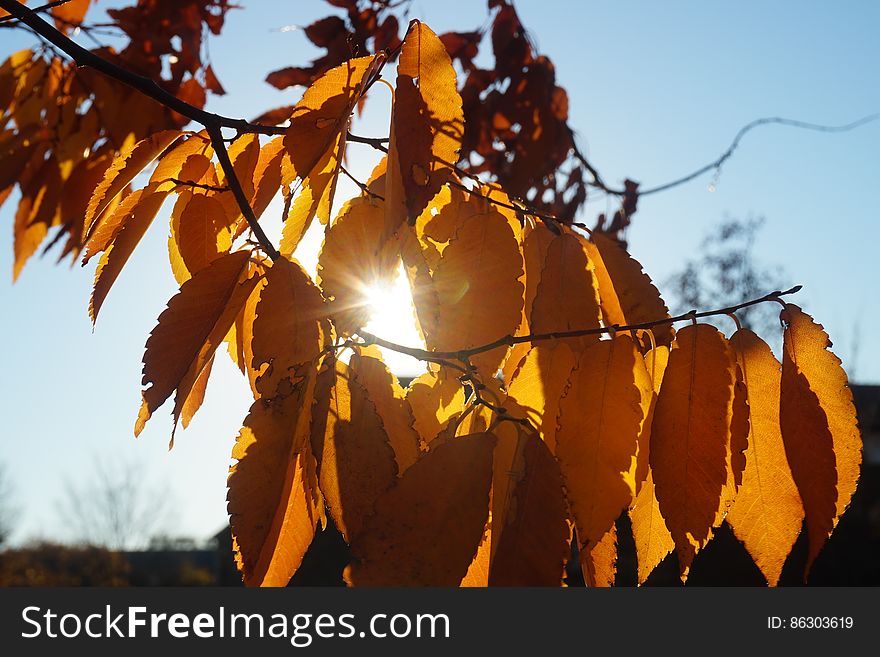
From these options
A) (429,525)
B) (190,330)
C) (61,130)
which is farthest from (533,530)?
(61,130)

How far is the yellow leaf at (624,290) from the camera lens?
64cm

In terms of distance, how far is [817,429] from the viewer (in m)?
0.53

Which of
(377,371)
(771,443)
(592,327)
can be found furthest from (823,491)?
(377,371)

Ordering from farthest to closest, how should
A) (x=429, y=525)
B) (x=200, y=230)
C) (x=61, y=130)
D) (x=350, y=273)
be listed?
(x=61, y=130) → (x=200, y=230) → (x=350, y=273) → (x=429, y=525)

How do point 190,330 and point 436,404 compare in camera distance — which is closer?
point 190,330

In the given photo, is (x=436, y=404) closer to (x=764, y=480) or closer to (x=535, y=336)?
(x=535, y=336)

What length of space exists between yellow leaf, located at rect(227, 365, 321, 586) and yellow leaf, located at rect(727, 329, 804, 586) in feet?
1.14

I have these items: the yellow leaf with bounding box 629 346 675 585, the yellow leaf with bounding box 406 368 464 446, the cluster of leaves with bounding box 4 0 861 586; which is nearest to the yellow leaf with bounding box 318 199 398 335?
the cluster of leaves with bounding box 4 0 861 586

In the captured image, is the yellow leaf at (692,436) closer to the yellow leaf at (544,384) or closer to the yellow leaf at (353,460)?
the yellow leaf at (544,384)

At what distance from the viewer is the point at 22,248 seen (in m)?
1.43

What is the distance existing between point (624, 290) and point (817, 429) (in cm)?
20

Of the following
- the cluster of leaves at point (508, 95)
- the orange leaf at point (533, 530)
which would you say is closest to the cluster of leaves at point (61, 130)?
the cluster of leaves at point (508, 95)

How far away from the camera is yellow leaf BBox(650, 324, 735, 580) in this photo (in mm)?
527

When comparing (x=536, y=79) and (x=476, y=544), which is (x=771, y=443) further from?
(x=536, y=79)
